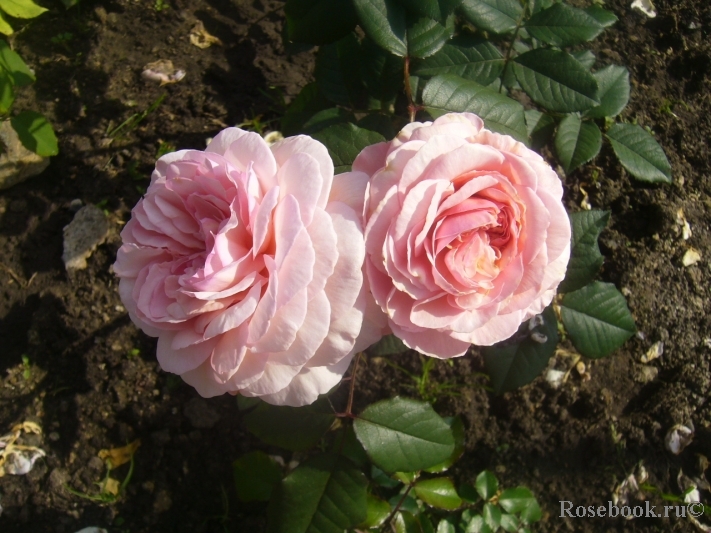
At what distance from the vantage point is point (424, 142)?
2.28 ft

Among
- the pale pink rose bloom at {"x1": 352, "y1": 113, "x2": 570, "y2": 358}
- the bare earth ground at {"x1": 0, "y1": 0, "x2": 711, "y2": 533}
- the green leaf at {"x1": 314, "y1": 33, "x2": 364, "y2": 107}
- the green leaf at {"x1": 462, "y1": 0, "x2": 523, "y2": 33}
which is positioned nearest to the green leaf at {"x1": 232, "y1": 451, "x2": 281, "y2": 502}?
the bare earth ground at {"x1": 0, "y1": 0, "x2": 711, "y2": 533}

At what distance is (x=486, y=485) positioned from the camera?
1.31 meters

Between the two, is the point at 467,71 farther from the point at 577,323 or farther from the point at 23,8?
the point at 23,8

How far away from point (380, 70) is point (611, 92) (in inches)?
24.9

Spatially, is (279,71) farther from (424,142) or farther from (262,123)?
(424,142)

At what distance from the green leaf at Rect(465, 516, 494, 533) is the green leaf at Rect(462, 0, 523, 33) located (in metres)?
1.13

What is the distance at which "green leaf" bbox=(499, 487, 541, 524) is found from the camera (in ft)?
4.36

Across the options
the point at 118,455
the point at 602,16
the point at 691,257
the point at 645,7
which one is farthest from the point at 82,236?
the point at 645,7

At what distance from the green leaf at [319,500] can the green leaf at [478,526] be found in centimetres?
44

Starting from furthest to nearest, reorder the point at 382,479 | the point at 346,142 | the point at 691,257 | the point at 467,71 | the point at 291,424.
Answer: the point at 691,257 < the point at 382,479 < the point at 467,71 < the point at 291,424 < the point at 346,142

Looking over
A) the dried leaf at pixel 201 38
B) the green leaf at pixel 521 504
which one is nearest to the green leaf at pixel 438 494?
the green leaf at pixel 521 504

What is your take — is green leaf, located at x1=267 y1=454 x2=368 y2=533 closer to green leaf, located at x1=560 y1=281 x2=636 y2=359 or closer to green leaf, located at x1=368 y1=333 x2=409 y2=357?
green leaf, located at x1=368 y1=333 x2=409 y2=357

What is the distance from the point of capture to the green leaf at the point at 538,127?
51.2 inches

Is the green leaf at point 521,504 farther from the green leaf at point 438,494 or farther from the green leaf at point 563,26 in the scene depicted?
the green leaf at point 563,26
